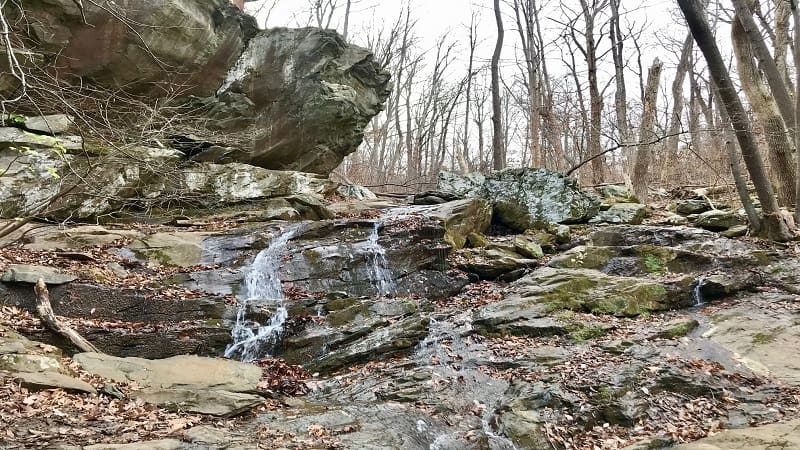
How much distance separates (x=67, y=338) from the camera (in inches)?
266

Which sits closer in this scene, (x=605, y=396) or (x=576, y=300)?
(x=605, y=396)

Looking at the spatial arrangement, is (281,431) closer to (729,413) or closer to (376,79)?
(729,413)

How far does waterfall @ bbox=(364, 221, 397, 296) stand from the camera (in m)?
10.0

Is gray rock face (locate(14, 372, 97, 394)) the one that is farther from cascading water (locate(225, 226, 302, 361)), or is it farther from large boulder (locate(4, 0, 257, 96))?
large boulder (locate(4, 0, 257, 96))

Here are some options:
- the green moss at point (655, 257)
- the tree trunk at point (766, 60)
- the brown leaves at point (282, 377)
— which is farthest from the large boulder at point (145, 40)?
the tree trunk at point (766, 60)

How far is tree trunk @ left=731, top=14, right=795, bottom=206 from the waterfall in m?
8.86

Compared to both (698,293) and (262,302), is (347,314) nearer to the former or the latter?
(262,302)

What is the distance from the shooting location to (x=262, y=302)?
8633 mm

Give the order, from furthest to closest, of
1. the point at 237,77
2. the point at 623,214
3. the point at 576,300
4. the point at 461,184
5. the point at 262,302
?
the point at 237,77 → the point at 461,184 → the point at 623,214 → the point at 262,302 → the point at 576,300

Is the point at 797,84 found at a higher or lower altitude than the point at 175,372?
higher

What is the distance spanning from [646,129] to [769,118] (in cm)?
295

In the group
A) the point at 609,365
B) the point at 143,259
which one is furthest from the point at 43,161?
the point at 609,365

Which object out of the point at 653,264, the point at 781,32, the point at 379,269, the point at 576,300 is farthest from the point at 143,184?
the point at 781,32

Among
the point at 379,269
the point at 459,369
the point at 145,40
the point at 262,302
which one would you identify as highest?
the point at 145,40
